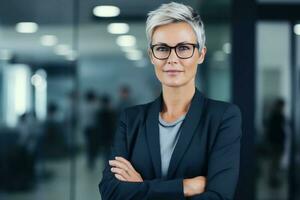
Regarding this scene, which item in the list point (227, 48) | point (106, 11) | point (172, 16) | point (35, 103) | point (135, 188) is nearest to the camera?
point (172, 16)

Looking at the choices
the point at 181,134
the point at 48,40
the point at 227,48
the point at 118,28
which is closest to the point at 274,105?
the point at 227,48

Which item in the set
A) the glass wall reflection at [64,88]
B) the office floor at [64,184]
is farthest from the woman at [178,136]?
the office floor at [64,184]

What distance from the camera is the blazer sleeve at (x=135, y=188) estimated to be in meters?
2.36

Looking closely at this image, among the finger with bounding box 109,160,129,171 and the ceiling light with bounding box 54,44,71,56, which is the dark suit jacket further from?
the ceiling light with bounding box 54,44,71,56

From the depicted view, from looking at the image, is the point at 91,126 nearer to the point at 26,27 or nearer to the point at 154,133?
the point at 26,27

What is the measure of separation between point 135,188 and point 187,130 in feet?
1.04

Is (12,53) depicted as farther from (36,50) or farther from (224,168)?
(224,168)

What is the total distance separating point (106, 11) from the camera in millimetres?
7230

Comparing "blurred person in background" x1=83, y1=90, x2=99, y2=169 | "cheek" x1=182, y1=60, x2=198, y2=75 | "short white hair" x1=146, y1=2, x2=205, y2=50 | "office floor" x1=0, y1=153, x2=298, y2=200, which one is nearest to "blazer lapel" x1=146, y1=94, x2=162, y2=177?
"cheek" x1=182, y1=60, x2=198, y2=75

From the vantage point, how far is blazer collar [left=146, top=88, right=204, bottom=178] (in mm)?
2393

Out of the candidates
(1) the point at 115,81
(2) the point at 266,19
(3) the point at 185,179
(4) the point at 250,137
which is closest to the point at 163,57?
(3) the point at 185,179

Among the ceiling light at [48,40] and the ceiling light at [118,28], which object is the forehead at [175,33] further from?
the ceiling light at [48,40]

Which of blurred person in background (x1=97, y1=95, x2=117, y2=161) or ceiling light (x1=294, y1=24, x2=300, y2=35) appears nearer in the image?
blurred person in background (x1=97, y1=95, x2=117, y2=161)

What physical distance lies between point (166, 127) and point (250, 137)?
3952 mm
